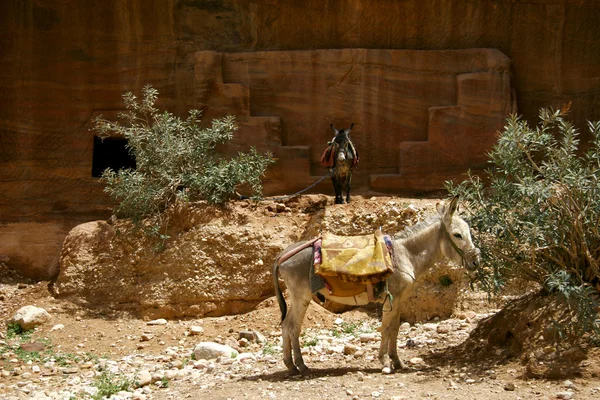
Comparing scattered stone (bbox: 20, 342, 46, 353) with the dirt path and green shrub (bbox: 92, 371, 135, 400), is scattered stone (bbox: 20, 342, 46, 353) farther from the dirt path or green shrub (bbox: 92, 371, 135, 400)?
green shrub (bbox: 92, 371, 135, 400)

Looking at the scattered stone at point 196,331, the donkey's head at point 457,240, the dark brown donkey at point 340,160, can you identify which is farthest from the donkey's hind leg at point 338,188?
the donkey's head at point 457,240

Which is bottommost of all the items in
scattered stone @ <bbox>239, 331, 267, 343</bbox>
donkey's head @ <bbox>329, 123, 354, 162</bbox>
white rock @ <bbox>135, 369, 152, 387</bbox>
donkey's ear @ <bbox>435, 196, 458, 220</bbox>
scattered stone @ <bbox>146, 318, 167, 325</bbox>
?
scattered stone @ <bbox>146, 318, 167, 325</bbox>

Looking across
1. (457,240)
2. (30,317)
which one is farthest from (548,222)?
(30,317)

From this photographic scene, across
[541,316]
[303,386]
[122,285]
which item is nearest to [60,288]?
[122,285]

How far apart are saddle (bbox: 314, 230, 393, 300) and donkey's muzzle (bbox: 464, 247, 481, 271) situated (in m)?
0.94

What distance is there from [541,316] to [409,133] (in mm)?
9462

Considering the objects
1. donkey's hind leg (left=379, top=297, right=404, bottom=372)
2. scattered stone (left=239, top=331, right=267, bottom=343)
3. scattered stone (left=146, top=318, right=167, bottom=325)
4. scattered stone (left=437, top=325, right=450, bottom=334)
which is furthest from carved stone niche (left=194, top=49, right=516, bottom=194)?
donkey's hind leg (left=379, top=297, right=404, bottom=372)

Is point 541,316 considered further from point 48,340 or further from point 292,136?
point 292,136

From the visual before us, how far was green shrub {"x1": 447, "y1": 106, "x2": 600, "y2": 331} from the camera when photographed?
848 cm

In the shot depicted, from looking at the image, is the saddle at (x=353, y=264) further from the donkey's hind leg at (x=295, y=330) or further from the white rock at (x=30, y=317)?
the white rock at (x=30, y=317)

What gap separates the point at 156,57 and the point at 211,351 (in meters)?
9.53

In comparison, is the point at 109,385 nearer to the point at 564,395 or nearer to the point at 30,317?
the point at 30,317

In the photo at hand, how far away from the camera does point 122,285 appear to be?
46.7ft

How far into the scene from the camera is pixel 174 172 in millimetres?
14938
